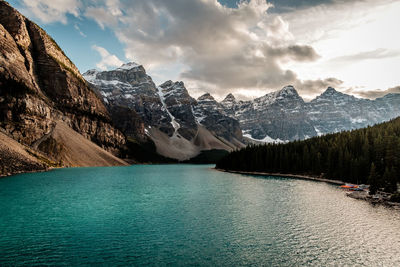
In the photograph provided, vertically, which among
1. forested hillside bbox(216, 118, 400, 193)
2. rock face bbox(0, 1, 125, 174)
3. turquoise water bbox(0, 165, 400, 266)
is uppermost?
rock face bbox(0, 1, 125, 174)

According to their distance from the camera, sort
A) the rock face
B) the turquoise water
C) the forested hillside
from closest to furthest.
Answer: the turquoise water
the forested hillside
the rock face

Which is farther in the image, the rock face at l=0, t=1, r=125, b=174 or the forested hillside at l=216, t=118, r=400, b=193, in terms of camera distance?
the rock face at l=0, t=1, r=125, b=174

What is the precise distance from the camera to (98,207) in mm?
47312

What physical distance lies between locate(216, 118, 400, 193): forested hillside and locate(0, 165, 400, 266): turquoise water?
33173 millimetres

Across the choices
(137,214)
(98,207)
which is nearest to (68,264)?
(137,214)

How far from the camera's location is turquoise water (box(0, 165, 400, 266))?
25.3 metres

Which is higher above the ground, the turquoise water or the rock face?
the rock face

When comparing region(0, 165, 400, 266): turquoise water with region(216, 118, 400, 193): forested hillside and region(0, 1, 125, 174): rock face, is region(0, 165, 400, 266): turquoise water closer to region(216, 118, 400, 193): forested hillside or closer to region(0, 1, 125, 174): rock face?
region(216, 118, 400, 193): forested hillside

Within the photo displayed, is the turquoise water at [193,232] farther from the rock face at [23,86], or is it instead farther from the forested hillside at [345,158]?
the rock face at [23,86]

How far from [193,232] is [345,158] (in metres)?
85.7

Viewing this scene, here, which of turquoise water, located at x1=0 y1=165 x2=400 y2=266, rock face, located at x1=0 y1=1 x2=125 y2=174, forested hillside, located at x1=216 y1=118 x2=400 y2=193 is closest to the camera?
turquoise water, located at x1=0 y1=165 x2=400 y2=266

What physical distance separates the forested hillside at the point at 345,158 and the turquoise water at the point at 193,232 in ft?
109

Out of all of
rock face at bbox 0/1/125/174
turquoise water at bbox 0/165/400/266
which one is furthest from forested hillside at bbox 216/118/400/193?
rock face at bbox 0/1/125/174

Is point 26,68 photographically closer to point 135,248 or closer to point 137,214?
point 137,214
